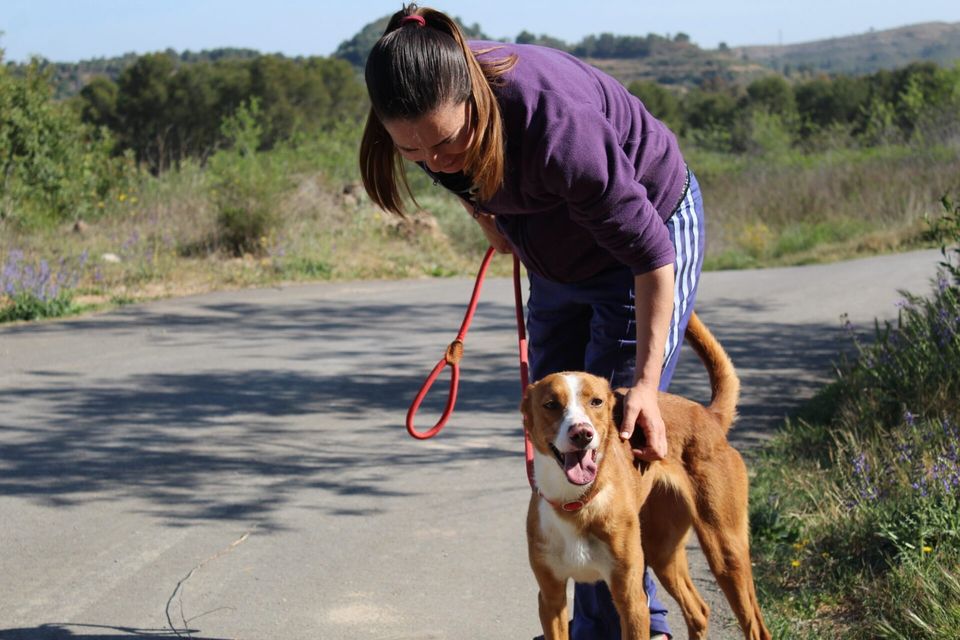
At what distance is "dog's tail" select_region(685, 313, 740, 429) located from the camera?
3736mm

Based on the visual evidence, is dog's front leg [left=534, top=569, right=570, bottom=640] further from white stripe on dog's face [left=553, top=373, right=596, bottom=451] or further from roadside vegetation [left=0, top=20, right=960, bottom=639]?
roadside vegetation [left=0, top=20, right=960, bottom=639]

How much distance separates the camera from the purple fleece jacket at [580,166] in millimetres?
2844

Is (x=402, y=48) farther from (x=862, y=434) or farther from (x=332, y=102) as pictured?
(x=332, y=102)

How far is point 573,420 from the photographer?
3020 mm

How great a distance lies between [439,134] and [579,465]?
0.97 metres

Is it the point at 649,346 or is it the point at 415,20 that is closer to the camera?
the point at 415,20

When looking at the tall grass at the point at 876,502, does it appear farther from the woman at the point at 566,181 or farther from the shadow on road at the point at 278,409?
the shadow on road at the point at 278,409

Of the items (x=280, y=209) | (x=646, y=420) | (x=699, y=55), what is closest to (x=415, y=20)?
(x=646, y=420)

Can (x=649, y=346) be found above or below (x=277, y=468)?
above

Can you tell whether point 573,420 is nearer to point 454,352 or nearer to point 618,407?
point 618,407

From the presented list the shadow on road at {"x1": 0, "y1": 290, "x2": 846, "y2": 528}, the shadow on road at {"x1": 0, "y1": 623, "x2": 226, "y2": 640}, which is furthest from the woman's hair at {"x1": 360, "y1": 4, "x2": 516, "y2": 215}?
the shadow on road at {"x1": 0, "y1": 290, "x2": 846, "y2": 528}

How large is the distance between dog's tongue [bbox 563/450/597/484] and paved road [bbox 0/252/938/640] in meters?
1.20

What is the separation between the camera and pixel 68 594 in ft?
14.5

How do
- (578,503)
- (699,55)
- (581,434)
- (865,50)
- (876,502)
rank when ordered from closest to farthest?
A: (581,434) → (578,503) → (876,502) → (699,55) → (865,50)
